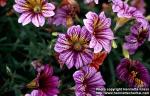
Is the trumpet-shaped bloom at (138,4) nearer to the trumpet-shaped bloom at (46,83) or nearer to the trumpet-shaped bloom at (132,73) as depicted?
the trumpet-shaped bloom at (132,73)

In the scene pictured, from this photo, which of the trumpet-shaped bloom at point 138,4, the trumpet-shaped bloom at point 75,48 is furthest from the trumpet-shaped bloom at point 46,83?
the trumpet-shaped bloom at point 138,4

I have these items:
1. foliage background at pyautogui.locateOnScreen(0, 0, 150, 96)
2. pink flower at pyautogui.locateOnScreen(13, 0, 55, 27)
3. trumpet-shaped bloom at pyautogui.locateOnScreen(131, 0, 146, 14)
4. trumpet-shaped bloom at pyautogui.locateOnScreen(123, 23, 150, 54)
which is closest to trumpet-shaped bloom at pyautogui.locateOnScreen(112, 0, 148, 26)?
trumpet-shaped bloom at pyautogui.locateOnScreen(123, 23, 150, 54)

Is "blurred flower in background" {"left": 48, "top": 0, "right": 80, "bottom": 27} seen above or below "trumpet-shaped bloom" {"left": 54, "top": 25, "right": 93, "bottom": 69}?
above

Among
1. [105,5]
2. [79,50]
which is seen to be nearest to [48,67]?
[79,50]

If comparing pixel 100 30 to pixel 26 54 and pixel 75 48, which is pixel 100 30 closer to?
pixel 75 48

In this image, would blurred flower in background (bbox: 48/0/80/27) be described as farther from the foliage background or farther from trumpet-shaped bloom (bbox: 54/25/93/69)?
trumpet-shaped bloom (bbox: 54/25/93/69)
